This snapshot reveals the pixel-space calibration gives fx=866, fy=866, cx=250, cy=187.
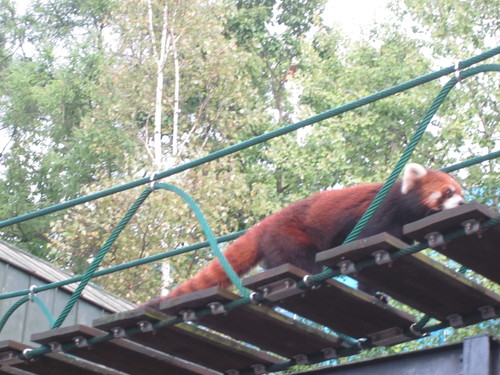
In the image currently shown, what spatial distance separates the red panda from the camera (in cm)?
484

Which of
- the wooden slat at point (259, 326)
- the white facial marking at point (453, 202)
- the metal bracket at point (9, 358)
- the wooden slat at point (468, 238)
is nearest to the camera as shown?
the wooden slat at point (468, 238)

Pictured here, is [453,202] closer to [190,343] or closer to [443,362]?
[443,362]

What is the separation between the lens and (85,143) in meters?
19.9

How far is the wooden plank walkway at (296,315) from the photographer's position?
10.9 feet

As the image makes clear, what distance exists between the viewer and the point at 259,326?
392 centimetres

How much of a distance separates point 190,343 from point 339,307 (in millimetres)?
805

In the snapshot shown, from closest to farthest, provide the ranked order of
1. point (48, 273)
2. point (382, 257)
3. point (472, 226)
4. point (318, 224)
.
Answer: point (472, 226) < point (382, 257) < point (318, 224) < point (48, 273)

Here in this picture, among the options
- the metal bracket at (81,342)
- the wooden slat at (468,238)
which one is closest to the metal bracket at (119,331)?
the metal bracket at (81,342)

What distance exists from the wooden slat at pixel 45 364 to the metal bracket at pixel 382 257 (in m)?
1.90

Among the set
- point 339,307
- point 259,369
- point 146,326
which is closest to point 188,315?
point 146,326

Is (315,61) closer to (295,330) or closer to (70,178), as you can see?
(70,178)

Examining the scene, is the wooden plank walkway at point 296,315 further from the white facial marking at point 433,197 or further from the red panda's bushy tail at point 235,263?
the white facial marking at point 433,197

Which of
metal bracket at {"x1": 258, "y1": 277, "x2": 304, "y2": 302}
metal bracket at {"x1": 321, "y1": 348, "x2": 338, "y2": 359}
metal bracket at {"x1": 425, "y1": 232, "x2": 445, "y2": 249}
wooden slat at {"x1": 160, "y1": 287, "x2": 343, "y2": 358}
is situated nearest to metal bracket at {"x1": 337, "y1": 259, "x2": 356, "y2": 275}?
metal bracket at {"x1": 258, "y1": 277, "x2": 304, "y2": 302}

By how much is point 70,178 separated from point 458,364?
57.9 feet
